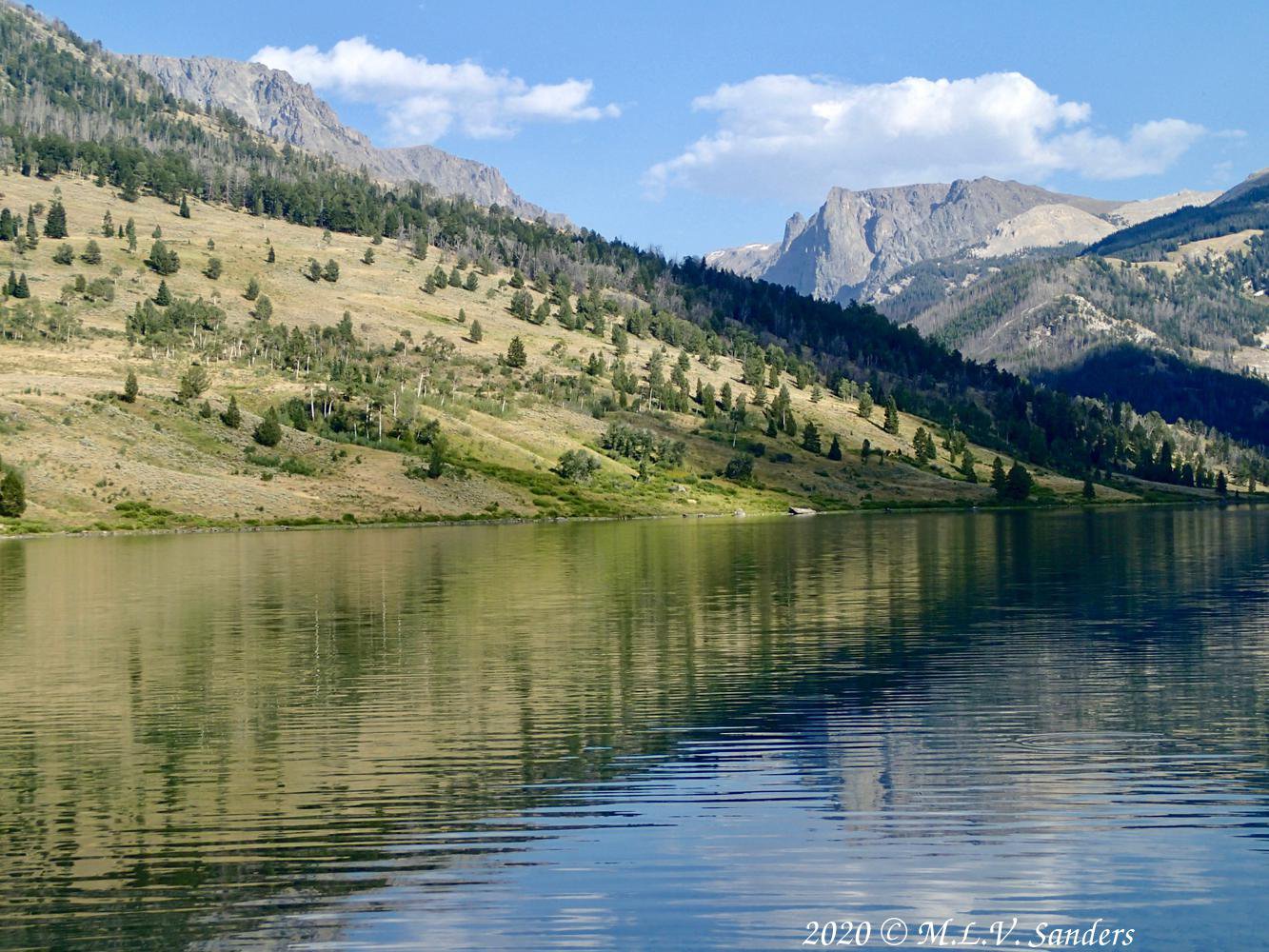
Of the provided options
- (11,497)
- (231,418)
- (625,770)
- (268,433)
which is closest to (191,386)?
(231,418)

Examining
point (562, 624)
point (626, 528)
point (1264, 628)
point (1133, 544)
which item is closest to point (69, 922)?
point (562, 624)

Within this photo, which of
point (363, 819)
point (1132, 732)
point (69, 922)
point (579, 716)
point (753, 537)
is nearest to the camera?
point (69, 922)

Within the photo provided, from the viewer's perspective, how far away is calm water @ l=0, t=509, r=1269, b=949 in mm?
20297

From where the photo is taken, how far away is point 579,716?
1403 inches

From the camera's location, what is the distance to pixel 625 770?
29422 mm

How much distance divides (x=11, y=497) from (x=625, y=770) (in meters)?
130

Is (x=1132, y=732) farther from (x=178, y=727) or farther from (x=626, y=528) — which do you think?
(x=626, y=528)

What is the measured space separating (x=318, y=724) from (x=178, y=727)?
12.9 feet

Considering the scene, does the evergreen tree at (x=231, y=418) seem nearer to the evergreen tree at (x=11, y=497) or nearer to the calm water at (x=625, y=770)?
the evergreen tree at (x=11, y=497)

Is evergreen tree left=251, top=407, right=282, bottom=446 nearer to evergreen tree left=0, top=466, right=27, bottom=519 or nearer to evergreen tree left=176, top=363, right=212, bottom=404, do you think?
evergreen tree left=176, top=363, right=212, bottom=404

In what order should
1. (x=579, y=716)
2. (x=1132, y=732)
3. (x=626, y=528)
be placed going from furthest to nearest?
(x=626, y=528) → (x=579, y=716) → (x=1132, y=732)

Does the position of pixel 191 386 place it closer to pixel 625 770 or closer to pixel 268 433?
pixel 268 433

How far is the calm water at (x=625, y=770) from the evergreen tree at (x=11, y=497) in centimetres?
8056

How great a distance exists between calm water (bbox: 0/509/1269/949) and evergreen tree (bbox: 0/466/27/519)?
80.6 metres
